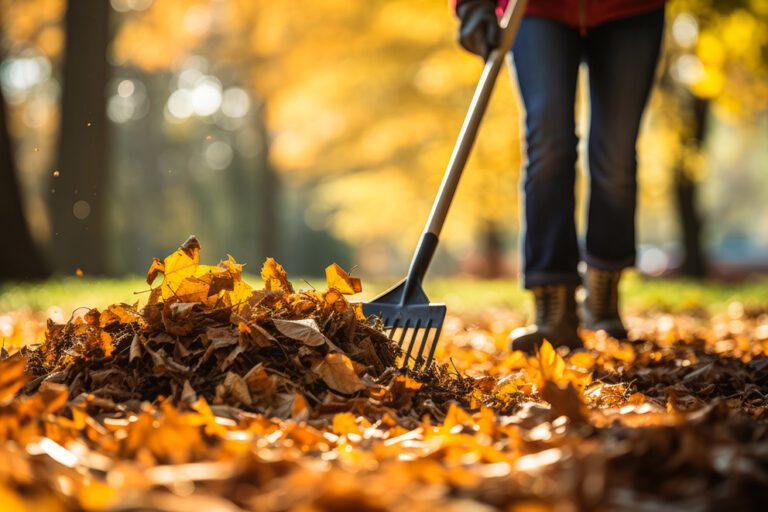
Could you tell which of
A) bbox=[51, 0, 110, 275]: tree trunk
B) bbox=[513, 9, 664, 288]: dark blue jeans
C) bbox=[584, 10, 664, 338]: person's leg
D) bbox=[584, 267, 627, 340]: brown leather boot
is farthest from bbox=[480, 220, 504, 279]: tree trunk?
bbox=[513, 9, 664, 288]: dark blue jeans

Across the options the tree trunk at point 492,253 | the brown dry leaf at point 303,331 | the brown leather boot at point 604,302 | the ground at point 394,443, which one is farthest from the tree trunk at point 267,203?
the brown dry leaf at point 303,331

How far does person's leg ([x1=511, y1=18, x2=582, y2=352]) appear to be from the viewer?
3.04 m

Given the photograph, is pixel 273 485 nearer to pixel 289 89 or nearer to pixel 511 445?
pixel 511 445

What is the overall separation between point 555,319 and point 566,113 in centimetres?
79

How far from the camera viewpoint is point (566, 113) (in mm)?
3059

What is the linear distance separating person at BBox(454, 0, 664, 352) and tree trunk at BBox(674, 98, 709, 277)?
29.6 ft

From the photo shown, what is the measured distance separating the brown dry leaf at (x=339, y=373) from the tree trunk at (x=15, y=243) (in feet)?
23.8

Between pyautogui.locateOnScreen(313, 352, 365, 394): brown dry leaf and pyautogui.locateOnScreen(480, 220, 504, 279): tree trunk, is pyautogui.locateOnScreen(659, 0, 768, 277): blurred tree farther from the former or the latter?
pyautogui.locateOnScreen(313, 352, 365, 394): brown dry leaf

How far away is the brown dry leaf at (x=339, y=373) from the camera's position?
6.07 feet

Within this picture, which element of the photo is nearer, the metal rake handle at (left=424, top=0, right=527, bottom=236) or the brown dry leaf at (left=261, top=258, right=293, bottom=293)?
the brown dry leaf at (left=261, top=258, right=293, bottom=293)

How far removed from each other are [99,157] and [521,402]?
8599 millimetres

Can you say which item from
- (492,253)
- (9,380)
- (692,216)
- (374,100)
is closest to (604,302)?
(9,380)

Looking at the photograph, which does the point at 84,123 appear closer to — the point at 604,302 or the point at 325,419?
the point at 604,302

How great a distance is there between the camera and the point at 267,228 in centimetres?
1822
